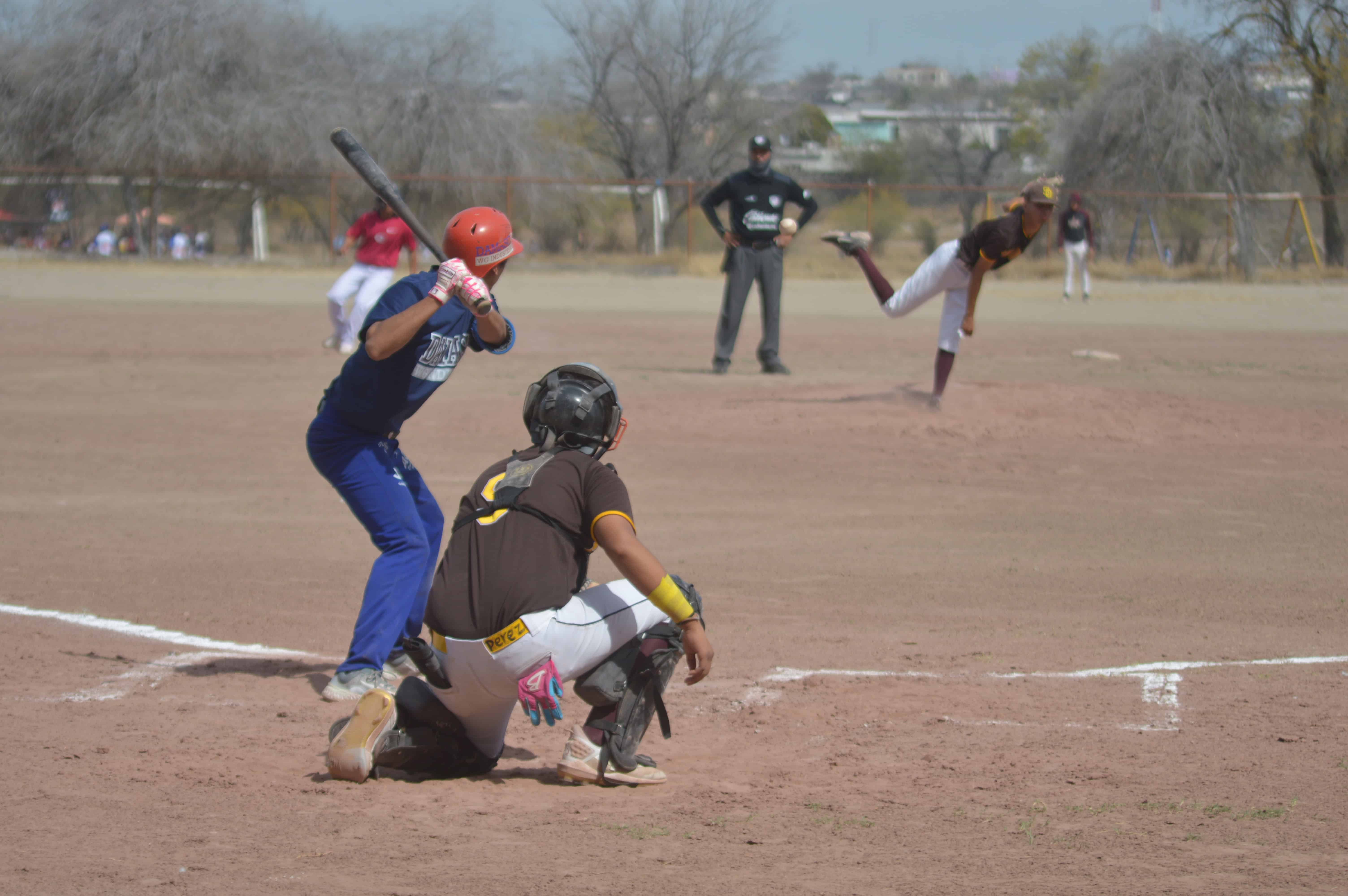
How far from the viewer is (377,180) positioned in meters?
6.01

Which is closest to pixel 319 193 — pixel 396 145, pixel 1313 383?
pixel 396 145

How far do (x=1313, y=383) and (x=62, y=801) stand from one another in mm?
14075

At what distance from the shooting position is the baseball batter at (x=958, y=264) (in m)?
10.7

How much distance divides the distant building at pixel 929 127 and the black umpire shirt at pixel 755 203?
62883 mm

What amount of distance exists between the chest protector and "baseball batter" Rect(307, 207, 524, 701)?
1.05 meters

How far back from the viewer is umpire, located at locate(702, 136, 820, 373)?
14.1 metres

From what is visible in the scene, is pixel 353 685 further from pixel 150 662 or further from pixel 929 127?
pixel 929 127

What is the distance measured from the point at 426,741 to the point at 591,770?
560 mm

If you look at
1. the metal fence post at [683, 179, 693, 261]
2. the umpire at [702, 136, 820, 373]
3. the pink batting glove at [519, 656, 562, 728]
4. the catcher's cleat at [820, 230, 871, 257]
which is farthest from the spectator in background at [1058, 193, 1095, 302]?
the pink batting glove at [519, 656, 562, 728]

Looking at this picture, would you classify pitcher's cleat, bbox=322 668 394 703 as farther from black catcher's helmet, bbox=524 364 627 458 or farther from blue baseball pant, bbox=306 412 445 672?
black catcher's helmet, bbox=524 364 627 458

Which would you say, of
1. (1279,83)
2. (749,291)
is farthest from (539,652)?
(1279,83)

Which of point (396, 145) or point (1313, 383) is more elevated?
point (396, 145)

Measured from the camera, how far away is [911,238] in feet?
175

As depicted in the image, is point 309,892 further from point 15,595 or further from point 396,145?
point 396,145
